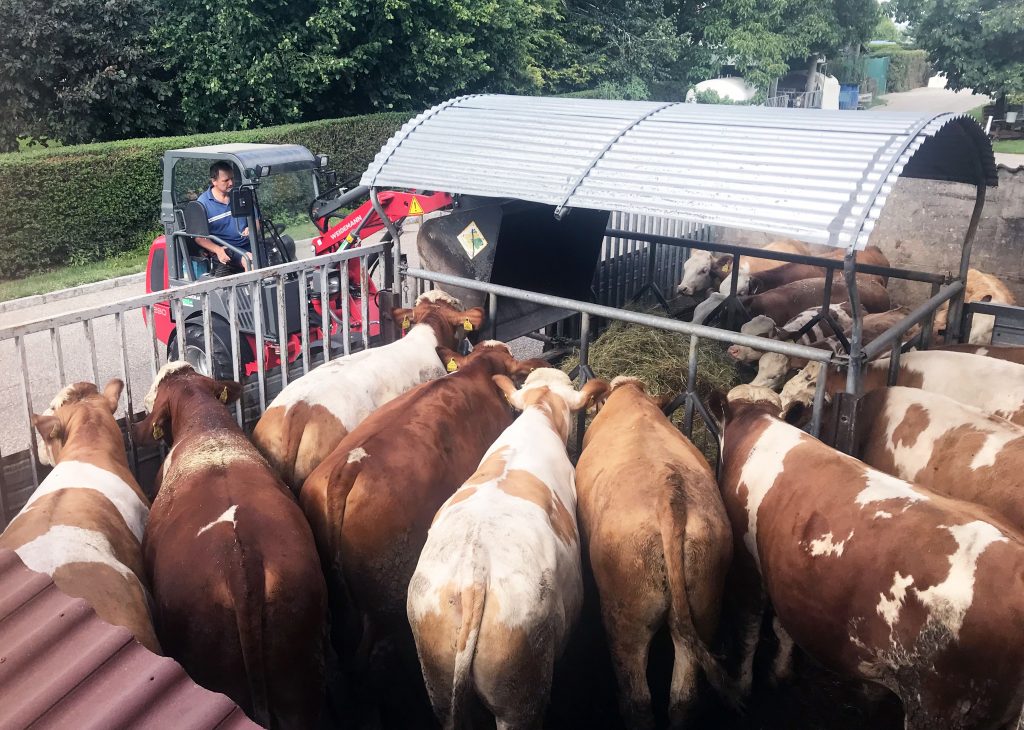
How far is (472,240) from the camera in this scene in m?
7.30

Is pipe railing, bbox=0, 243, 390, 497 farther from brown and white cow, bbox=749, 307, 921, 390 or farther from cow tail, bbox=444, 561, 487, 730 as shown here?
brown and white cow, bbox=749, 307, 921, 390

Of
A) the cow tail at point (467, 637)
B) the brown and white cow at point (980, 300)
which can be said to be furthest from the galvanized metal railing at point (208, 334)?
the brown and white cow at point (980, 300)

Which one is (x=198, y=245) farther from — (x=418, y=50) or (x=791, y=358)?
(x=418, y=50)

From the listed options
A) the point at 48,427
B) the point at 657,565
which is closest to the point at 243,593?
the point at 657,565

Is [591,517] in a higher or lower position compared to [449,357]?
lower

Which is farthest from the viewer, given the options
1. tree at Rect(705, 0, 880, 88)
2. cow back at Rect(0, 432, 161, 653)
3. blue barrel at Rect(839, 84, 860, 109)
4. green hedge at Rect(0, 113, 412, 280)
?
blue barrel at Rect(839, 84, 860, 109)

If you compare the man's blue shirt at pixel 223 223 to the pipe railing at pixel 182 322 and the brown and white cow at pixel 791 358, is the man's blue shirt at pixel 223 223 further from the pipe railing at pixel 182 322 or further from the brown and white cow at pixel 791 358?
the brown and white cow at pixel 791 358

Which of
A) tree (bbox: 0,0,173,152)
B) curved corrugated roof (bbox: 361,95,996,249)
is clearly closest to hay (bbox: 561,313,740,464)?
curved corrugated roof (bbox: 361,95,996,249)

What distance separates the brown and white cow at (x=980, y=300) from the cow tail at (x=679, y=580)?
5.27m

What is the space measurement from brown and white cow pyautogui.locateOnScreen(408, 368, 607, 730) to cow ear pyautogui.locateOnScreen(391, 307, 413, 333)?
9.64ft

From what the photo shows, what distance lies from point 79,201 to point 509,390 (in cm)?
1380

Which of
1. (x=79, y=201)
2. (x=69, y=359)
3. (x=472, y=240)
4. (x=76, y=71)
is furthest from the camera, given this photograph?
(x=76, y=71)

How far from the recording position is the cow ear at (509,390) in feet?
18.3

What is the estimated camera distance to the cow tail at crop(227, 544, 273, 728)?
3.63 meters
